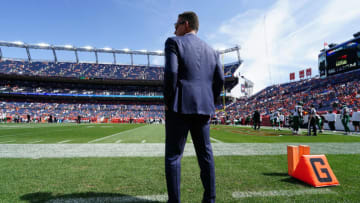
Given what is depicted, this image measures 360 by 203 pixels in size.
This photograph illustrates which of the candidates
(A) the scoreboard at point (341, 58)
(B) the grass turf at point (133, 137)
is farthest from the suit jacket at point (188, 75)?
(A) the scoreboard at point (341, 58)

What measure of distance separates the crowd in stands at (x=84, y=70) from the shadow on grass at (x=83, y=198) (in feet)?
183

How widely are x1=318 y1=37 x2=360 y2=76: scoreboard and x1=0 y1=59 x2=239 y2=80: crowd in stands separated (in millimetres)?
28142

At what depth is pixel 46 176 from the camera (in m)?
2.79

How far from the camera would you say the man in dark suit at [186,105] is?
1.70 metres

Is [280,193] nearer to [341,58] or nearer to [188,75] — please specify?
[188,75]

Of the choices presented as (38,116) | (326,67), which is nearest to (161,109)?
(38,116)

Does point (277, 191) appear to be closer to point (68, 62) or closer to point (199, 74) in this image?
point (199, 74)

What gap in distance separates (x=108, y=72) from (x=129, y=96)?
8.86 m

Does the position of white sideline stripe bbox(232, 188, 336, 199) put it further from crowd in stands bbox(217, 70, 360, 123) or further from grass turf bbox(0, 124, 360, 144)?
crowd in stands bbox(217, 70, 360, 123)

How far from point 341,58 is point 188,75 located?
35.8 metres

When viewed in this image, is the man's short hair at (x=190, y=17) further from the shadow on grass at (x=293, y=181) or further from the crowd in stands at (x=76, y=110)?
the crowd in stands at (x=76, y=110)

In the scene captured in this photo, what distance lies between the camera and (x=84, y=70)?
55.4 m

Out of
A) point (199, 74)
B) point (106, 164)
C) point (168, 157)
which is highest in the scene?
point (199, 74)

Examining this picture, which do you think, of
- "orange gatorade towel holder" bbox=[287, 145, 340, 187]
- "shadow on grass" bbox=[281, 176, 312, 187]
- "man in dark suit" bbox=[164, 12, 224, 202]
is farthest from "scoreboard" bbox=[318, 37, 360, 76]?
"man in dark suit" bbox=[164, 12, 224, 202]
